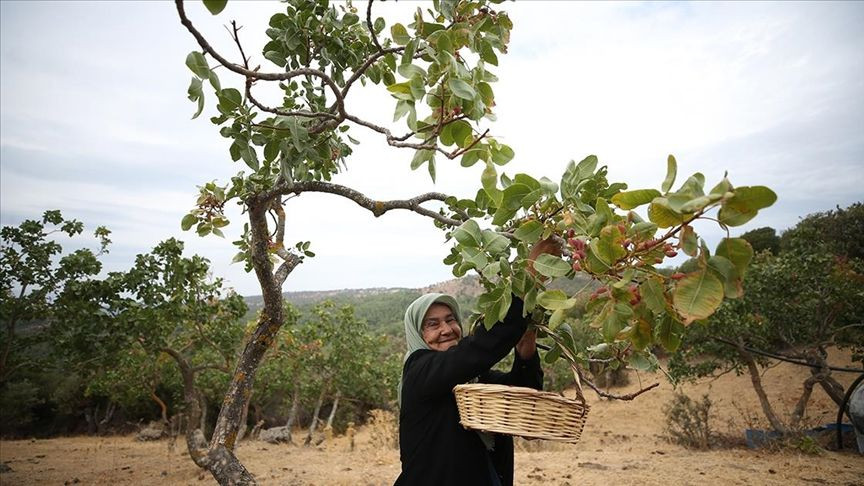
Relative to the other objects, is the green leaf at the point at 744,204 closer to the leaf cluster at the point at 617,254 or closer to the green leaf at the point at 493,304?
the leaf cluster at the point at 617,254

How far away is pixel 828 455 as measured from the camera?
23.8ft

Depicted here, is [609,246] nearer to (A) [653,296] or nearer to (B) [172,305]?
(A) [653,296]

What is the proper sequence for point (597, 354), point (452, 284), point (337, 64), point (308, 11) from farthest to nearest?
point (452, 284) → point (337, 64) → point (308, 11) → point (597, 354)

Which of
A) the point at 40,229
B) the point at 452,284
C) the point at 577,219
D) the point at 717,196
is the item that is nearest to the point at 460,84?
the point at 577,219

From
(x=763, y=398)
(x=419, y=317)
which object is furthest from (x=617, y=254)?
(x=763, y=398)

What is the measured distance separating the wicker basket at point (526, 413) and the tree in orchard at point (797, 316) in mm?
7666

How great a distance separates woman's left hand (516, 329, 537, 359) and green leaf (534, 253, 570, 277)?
2.48 feet

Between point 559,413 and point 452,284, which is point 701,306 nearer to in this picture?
point 559,413

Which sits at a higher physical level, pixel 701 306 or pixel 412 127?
pixel 412 127

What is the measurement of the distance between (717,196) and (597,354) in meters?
1.25

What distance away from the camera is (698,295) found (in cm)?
94

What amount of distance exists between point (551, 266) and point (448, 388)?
909 mm

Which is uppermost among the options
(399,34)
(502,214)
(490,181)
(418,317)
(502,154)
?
(399,34)

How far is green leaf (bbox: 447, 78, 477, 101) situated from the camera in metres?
1.25
